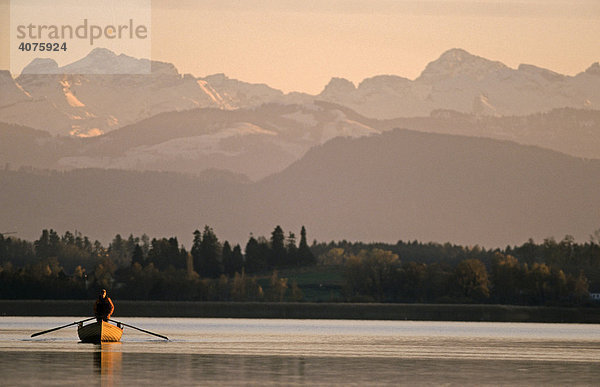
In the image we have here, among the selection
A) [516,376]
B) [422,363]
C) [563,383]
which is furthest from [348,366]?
[563,383]

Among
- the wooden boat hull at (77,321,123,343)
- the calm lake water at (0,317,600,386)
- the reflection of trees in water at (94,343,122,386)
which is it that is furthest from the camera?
the wooden boat hull at (77,321,123,343)

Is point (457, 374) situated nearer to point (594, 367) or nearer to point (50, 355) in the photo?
point (594, 367)

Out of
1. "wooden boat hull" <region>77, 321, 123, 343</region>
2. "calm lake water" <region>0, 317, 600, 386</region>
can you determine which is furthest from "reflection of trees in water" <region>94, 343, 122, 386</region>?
"wooden boat hull" <region>77, 321, 123, 343</region>

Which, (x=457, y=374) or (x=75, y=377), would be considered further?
(x=457, y=374)

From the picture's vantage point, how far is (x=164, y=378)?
6562 cm

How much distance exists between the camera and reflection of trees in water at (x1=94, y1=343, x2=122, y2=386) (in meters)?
64.2

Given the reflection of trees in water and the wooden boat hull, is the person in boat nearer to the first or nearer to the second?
the wooden boat hull

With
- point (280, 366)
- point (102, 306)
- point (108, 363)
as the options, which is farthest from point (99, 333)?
point (280, 366)

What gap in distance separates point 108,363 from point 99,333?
30.9 metres

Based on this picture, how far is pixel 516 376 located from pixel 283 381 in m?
14.3

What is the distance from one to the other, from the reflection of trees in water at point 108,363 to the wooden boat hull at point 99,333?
2.43 meters

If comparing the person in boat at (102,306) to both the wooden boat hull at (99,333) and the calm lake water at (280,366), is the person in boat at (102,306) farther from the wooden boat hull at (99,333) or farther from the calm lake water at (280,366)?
the calm lake water at (280,366)

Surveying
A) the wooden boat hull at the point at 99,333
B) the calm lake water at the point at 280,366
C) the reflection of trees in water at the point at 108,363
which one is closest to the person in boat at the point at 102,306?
the wooden boat hull at the point at 99,333

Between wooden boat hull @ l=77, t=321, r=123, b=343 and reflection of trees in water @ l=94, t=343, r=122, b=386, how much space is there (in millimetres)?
2426
